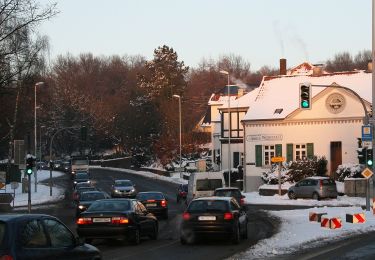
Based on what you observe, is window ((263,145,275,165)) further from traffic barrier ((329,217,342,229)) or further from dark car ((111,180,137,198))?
traffic barrier ((329,217,342,229))

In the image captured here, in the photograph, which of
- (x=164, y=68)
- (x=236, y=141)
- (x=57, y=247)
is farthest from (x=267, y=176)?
(x=164, y=68)

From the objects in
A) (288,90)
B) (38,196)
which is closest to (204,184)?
(38,196)

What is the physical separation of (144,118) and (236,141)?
3708 cm

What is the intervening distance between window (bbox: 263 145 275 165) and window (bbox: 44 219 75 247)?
175ft

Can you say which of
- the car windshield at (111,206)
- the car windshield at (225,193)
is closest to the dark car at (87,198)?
the car windshield at (225,193)

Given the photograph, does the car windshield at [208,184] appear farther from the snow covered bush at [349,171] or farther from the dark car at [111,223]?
the snow covered bush at [349,171]

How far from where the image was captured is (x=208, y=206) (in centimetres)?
2197

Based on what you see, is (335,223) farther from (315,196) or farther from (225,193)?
(315,196)

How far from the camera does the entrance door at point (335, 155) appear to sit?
59.6m

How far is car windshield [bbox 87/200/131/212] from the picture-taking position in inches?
858

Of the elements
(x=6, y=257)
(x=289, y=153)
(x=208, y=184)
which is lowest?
(x=208, y=184)

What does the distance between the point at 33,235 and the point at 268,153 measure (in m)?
54.5

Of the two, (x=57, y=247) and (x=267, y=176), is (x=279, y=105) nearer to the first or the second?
(x=267, y=176)

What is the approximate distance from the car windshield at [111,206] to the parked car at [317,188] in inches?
1125
